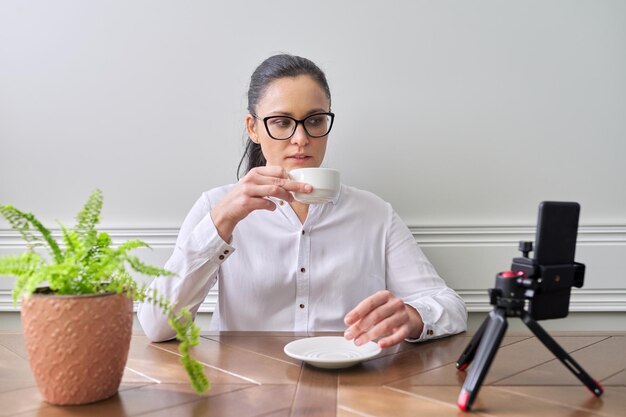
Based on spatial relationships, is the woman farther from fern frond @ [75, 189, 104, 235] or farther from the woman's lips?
fern frond @ [75, 189, 104, 235]

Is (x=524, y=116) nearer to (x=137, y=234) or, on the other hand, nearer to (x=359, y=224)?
(x=359, y=224)

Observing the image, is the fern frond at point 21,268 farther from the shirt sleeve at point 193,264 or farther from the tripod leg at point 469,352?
the tripod leg at point 469,352

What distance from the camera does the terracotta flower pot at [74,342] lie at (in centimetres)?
79

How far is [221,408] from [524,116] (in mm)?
1490

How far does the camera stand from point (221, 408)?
818 mm

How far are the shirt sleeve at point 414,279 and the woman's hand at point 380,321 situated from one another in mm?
197

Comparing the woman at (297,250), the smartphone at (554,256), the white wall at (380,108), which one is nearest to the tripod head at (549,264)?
the smartphone at (554,256)

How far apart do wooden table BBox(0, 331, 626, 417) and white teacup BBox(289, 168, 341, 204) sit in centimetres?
32

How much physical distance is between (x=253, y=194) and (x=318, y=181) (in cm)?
20

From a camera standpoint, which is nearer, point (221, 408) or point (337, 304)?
point (221, 408)

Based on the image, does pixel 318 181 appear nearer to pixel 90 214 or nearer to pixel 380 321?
pixel 380 321

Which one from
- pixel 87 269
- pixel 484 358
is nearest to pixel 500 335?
pixel 484 358

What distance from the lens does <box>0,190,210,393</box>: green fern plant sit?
0.78m

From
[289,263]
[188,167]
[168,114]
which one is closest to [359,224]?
[289,263]
